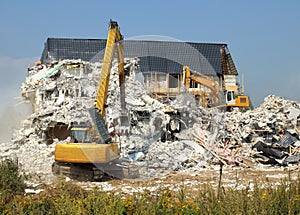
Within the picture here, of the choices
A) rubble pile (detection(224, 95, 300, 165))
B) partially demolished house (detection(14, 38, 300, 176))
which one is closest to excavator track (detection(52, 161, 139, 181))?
partially demolished house (detection(14, 38, 300, 176))

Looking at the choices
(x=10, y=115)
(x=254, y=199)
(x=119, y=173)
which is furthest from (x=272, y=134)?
(x=10, y=115)

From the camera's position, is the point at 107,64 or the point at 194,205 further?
the point at 107,64

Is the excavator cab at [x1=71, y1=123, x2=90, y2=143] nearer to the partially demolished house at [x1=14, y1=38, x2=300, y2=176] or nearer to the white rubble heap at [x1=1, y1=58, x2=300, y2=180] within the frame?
the white rubble heap at [x1=1, y1=58, x2=300, y2=180]

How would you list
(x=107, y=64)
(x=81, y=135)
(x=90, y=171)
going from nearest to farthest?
(x=90, y=171)
(x=81, y=135)
(x=107, y=64)

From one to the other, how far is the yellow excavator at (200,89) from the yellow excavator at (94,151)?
8.26 meters

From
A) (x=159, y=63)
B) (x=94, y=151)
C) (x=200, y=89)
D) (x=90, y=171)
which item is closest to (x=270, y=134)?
(x=200, y=89)

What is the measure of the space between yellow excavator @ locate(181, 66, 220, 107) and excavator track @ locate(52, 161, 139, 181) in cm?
847

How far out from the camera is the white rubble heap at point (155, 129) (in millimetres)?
13750

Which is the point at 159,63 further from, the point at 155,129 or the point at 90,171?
the point at 90,171

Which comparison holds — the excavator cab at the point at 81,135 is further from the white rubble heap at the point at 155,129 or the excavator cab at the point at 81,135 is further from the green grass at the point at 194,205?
the green grass at the point at 194,205

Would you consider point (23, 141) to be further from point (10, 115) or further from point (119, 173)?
point (10, 115)

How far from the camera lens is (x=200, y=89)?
1998 centimetres

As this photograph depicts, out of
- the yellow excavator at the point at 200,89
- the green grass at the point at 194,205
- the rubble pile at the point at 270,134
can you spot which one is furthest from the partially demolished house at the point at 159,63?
the green grass at the point at 194,205

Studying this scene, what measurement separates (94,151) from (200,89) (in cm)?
1093
